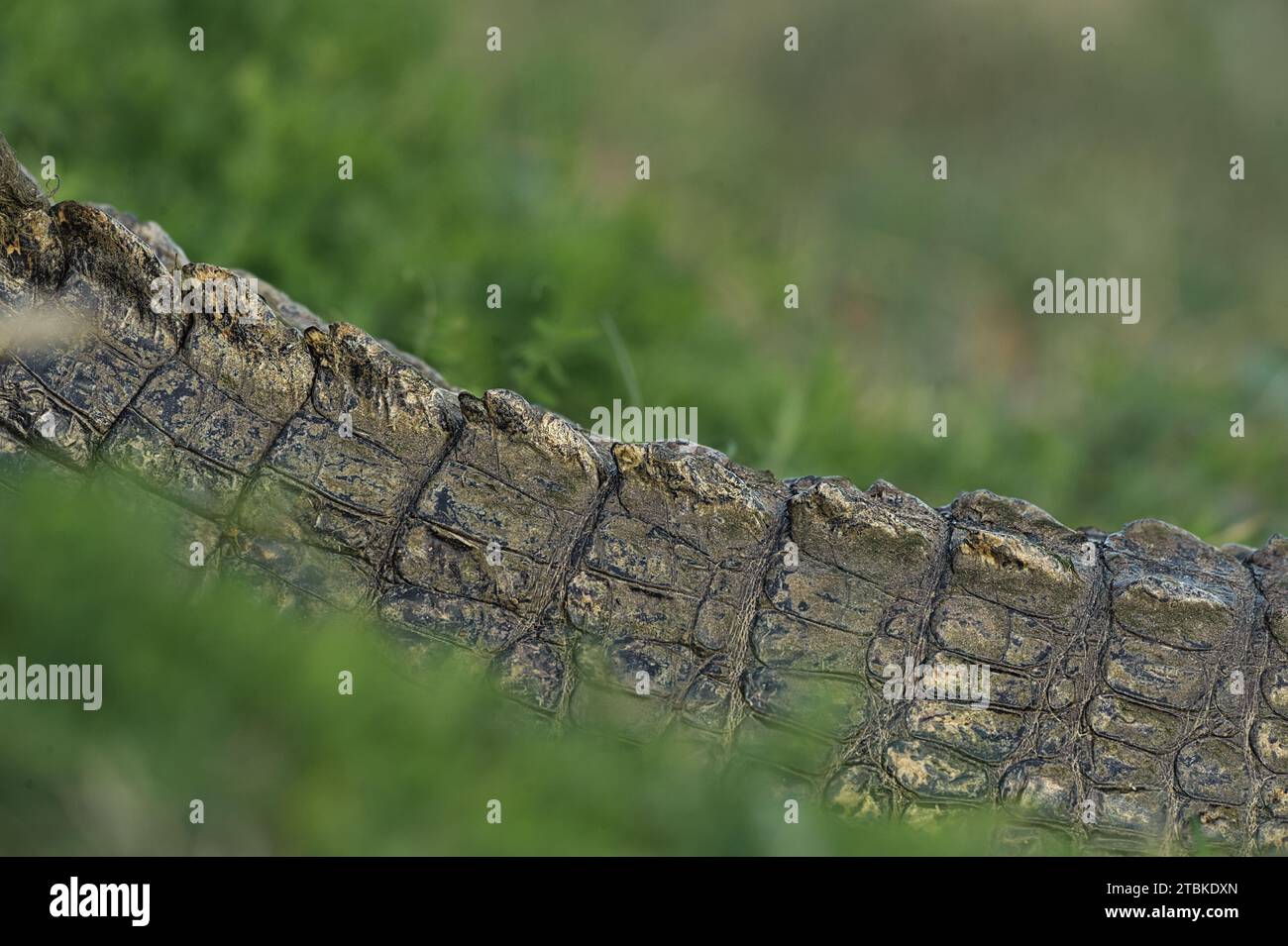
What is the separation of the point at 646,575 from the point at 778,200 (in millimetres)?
5950

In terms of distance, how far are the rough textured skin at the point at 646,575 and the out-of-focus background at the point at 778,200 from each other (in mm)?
1520

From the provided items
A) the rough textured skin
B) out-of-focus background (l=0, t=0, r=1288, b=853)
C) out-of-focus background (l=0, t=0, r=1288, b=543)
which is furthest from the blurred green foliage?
out-of-focus background (l=0, t=0, r=1288, b=543)

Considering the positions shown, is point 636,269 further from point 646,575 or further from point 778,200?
point 778,200

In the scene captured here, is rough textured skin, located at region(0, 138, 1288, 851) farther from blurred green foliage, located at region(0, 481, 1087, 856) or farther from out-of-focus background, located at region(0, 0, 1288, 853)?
blurred green foliage, located at region(0, 481, 1087, 856)

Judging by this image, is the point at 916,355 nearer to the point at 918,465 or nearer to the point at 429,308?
the point at 918,465

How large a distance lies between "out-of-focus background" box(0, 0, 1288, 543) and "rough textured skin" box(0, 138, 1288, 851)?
1520 millimetres

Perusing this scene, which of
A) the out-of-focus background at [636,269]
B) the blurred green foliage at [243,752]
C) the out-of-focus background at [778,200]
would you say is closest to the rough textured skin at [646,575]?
the out-of-focus background at [636,269]

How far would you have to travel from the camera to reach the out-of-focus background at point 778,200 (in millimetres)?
4012

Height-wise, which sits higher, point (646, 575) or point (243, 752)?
point (646, 575)

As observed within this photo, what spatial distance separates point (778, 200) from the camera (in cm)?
778

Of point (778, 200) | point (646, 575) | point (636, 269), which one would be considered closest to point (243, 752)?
point (646, 575)

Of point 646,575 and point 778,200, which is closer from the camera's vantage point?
point 646,575

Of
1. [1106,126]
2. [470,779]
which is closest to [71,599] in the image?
[470,779]

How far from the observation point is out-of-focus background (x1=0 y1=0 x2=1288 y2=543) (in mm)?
4012
